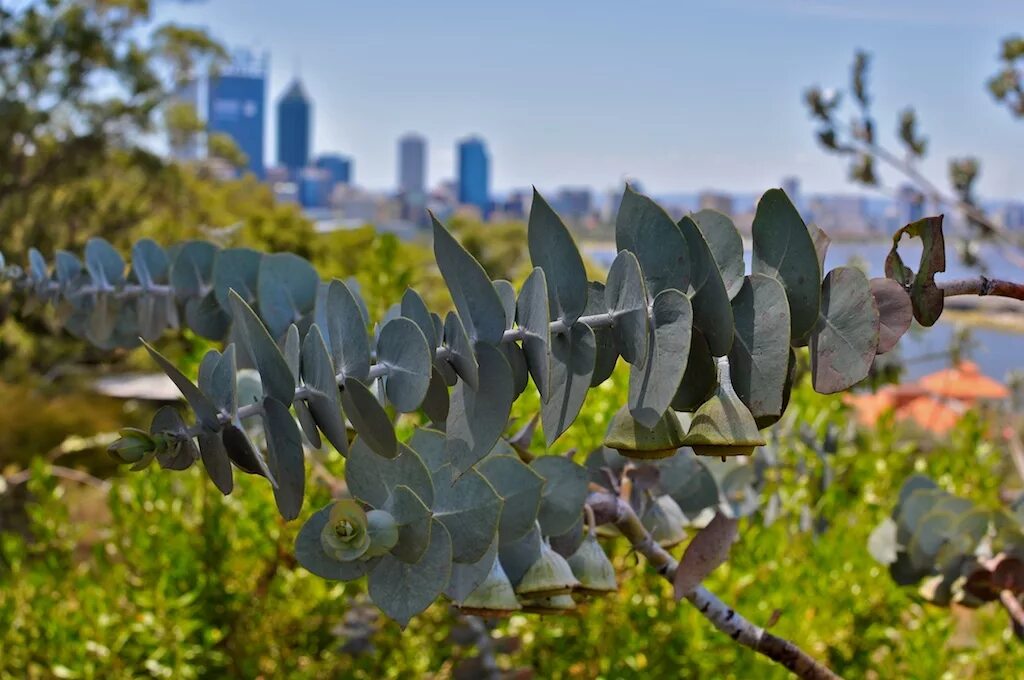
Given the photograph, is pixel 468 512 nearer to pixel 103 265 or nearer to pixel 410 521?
pixel 410 521

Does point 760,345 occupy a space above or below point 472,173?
above

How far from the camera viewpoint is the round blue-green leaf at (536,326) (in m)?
0.29

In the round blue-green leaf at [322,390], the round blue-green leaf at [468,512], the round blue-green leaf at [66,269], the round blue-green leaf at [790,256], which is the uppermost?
the round blue-green leaf at [790,256]

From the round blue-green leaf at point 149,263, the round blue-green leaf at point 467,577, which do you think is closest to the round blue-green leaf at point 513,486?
the round blue-green leaf at point 467,577

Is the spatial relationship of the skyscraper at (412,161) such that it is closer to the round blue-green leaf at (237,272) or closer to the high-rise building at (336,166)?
the high-rise building at (336,166)

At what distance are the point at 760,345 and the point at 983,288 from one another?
133 millimetres

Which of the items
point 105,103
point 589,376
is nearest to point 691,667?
point 589,376

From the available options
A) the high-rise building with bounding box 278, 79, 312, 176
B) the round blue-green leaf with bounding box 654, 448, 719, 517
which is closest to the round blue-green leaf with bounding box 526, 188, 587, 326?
the round blue-green leaf with bounding box 654, 448, 719, 517

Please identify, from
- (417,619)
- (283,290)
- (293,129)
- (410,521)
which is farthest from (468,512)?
(293,129)

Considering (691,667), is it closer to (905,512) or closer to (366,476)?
(905,512)

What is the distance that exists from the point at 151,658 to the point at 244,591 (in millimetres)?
139

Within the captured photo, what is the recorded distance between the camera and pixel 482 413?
293 mm

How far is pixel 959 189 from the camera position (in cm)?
301

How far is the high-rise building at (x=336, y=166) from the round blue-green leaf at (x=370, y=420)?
157 feet
